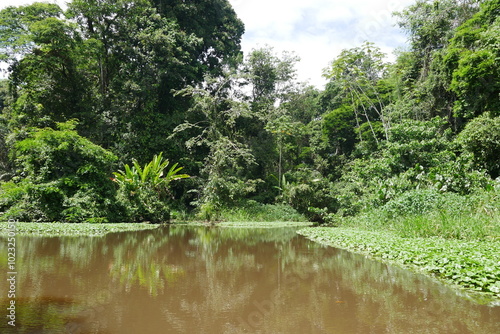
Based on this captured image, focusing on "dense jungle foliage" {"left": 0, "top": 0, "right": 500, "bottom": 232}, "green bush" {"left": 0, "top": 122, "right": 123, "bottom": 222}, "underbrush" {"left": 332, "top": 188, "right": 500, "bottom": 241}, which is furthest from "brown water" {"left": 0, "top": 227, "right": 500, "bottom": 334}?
"green bush" {"left": 0, "top": 122, "right": 123, "bottom": 222}

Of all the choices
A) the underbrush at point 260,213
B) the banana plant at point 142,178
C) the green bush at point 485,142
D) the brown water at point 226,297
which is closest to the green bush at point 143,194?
the banana plant at point 142,178

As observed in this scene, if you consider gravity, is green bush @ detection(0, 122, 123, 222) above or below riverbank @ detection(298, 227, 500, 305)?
above

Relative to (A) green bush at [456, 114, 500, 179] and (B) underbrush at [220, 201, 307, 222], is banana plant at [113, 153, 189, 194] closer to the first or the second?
(B) underbrush at [220, 201, 307, 222]

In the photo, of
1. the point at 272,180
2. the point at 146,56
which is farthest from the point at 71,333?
the point at 272,180

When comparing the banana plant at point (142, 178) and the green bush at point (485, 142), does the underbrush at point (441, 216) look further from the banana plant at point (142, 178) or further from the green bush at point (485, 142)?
the banana plant at point (142, 178)

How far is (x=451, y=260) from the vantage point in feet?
12.5

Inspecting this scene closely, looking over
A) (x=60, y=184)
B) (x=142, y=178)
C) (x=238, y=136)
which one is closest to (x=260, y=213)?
(x=238, y=136)

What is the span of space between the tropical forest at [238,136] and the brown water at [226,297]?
394 mm

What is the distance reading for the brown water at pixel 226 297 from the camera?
2238 mm

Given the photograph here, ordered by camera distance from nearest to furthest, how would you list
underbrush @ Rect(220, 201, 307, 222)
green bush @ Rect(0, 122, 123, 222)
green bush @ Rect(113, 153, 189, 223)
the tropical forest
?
the tropical forest, green bush @ Rect(0, 122, 123, 222), green bush @ Rect(113, 153, 189, 223), underbrush @ Rect(220, 201, 307, 222)

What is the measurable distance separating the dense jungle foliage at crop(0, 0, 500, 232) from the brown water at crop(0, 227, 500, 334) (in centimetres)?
361

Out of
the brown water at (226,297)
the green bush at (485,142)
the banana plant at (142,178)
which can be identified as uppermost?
the green bush at (485,142)

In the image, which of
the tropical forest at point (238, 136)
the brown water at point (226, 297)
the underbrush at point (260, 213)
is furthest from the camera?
the underbrush at point (260, 213)

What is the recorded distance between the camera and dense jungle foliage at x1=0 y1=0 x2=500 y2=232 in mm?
9633
